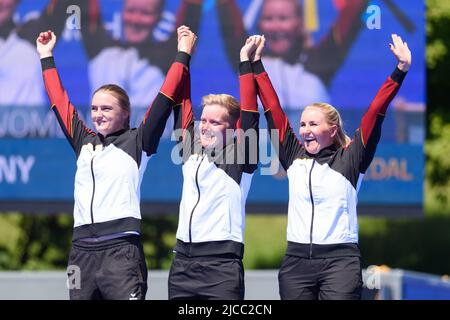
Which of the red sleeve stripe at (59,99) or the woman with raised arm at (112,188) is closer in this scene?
the woman with raised arm at (112,188)

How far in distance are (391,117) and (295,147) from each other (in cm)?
432

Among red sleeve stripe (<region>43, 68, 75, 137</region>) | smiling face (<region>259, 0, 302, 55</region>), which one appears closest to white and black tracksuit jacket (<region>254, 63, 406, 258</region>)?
red sleeve stripe (<region>43, 68, 75, 137</region>)

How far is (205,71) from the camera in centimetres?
1038

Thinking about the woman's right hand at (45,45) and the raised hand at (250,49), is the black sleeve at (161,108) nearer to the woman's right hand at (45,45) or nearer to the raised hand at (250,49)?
the raised hand at (250,49)

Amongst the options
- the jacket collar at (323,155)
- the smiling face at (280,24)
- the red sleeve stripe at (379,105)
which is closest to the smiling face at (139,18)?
the smiling face at (280,24)

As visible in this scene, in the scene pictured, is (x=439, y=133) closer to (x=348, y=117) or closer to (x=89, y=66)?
(x=348, y=117)

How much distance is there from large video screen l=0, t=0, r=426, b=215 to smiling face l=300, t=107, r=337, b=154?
153 inches

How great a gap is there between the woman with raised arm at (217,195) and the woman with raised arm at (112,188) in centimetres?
20

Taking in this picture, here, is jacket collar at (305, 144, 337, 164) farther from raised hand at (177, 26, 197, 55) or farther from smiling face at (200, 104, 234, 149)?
raised hand at (177, 26, 197, 55)

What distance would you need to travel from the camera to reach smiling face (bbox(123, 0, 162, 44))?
1038 centimetres

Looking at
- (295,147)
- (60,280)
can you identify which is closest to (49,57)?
(295,147)

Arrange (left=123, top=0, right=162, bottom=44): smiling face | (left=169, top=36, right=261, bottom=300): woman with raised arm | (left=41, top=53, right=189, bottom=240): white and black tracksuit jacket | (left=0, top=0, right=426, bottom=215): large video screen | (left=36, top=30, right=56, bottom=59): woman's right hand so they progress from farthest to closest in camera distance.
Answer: (left=123, top=0, right=162, bottom=44): smiling face
(left=0, top=0, right=426, bottom=215): large video screen
(left=36, top=30, right=56, bottom=59): woman's right hand
(left=41, top=53, right=189, bottom=240): white and black tracksuit jacket
(left=169, top=36, right=261, bottom=300): woman with raised arm

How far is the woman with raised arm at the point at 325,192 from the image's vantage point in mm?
6000

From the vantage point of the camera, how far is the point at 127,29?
10.4m
